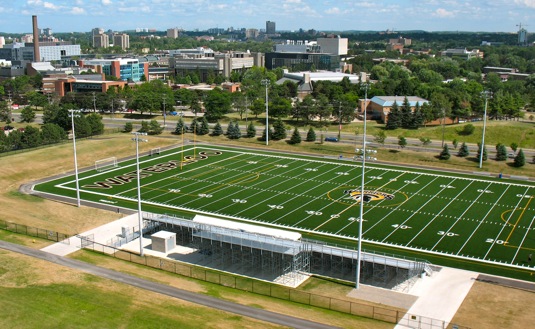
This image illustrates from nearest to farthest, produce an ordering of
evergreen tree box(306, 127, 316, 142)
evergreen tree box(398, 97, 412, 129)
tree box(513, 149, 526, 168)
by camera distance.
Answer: tree box(513, 149, 526, 168) < evergreen tree box(306, 127, 316, 142) < evergreen tree box(398, 97, 412, 129)

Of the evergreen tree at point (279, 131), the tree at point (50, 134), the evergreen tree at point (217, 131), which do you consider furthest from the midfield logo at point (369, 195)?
the tree at point (50, 134)

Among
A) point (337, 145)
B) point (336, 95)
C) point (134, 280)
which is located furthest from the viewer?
point (336, 95)

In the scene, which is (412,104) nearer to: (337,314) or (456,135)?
(456,135)

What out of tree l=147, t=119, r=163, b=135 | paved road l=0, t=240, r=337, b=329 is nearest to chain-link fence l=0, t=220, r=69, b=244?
paved road l=0, t=240, r=337, b=329

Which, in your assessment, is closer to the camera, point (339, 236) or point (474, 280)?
point (474, 280)

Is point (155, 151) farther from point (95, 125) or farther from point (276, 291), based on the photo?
point (276, 291)

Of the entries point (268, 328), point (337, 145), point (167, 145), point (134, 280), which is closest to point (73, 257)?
Result: point (134, 280)

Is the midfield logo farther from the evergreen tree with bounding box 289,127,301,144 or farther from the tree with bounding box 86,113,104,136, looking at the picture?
the tree with bounding box 86,113,104,136
